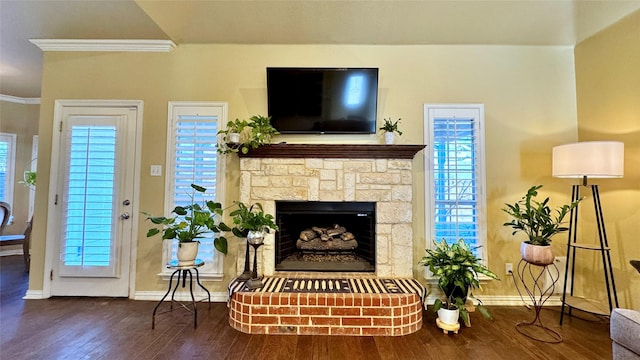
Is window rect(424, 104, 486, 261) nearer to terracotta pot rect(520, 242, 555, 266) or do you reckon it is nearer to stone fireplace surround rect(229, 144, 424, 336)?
stone fireplace surround rect(229, 144, 424, 336)

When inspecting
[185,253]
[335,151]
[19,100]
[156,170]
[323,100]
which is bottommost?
[185,253]

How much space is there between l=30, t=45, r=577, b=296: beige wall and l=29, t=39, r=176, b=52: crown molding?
0.07 meters

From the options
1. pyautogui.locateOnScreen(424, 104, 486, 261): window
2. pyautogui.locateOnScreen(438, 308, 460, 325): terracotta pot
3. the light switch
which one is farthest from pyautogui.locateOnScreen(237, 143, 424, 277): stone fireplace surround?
the light switch

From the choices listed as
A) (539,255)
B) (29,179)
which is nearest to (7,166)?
(29,179)

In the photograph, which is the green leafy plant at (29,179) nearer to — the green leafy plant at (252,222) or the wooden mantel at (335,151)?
the wooden mantel at (335,151)

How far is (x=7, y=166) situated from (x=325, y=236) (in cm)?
553

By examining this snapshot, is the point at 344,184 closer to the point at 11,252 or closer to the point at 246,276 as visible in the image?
the point at 246,276

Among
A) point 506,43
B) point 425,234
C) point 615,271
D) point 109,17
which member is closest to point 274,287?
point 425,234

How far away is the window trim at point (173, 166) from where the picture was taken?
9.45 ft

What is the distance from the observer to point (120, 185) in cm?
296

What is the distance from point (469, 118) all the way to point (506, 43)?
897 millimetres

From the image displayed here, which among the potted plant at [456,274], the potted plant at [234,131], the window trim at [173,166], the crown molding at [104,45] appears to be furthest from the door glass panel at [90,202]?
the potted plant at [456,274]

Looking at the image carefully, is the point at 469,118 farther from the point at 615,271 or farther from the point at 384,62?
the point at 615,271

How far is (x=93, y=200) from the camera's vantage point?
2.94m
